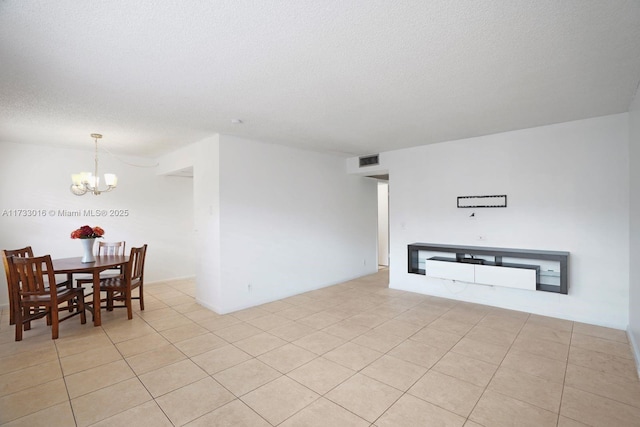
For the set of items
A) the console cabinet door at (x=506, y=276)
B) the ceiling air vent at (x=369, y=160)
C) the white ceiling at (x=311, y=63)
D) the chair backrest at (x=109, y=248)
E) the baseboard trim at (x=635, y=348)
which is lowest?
the baseboard trim at (x=635, y=348)

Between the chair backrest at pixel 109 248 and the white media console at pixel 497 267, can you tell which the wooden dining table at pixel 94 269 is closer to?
the chair backrest at pixel 109 248

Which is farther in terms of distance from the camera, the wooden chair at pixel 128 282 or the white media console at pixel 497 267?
the wooden chair at pixel 128 282

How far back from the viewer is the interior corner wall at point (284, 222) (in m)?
4.36

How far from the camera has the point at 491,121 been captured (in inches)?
149

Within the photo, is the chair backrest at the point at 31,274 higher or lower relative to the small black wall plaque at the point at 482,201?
lower

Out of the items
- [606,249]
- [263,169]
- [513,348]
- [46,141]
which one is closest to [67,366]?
[263,169]

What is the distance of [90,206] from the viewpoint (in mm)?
5301

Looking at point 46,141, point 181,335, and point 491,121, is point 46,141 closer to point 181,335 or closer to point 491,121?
point 181,335

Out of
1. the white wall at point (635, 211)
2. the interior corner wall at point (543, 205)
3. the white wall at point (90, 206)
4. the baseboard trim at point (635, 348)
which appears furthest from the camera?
the white wall at point (90, 206)

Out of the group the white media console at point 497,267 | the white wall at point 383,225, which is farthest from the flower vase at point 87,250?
the white wall at point 383,225

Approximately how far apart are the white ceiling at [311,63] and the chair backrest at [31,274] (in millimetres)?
1639

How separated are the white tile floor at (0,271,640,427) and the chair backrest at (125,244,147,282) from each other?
0.57 meters

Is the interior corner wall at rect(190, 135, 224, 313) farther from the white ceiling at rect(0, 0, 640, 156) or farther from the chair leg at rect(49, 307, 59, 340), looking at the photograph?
the chair leg at rect(49, 307, 59, 340)

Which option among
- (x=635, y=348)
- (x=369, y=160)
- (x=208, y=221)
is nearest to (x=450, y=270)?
(x=635, y=348)
